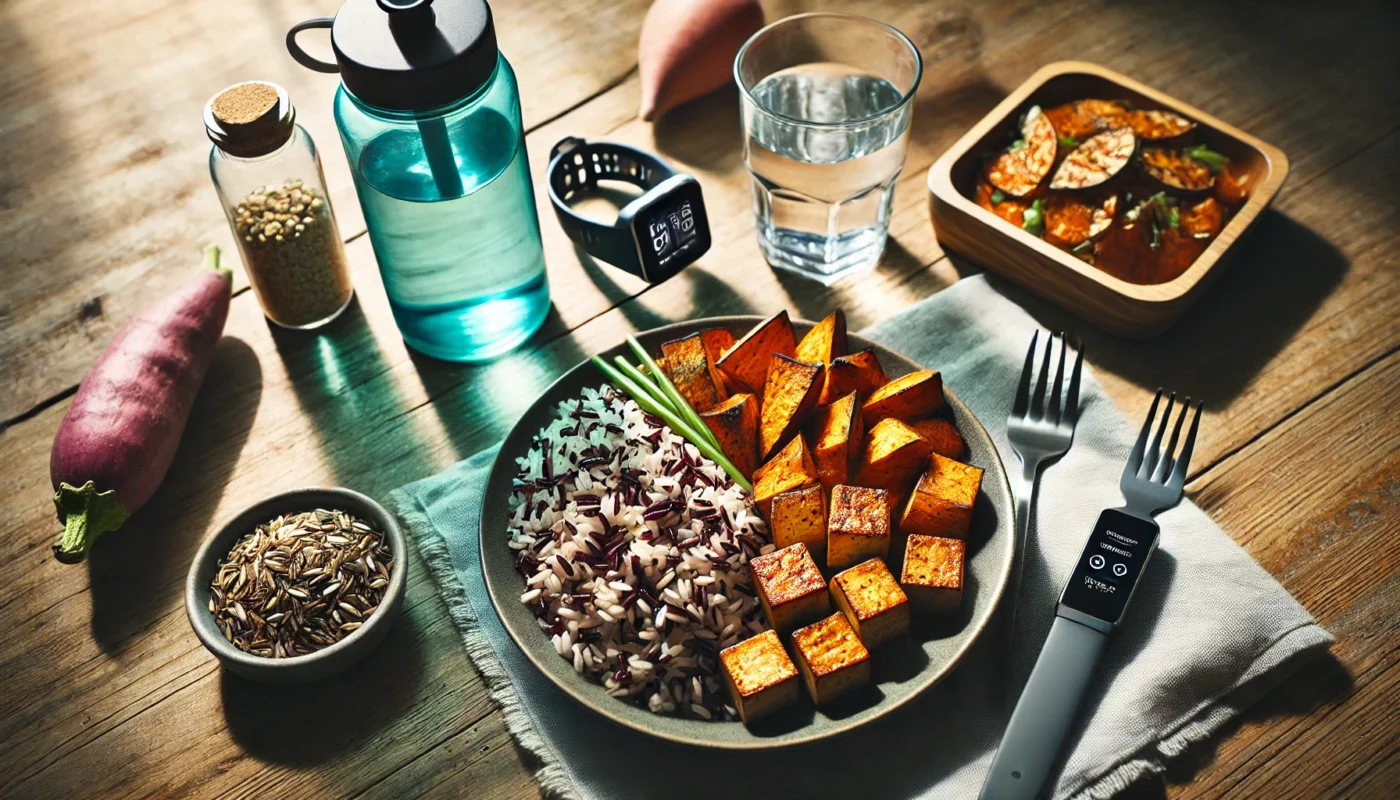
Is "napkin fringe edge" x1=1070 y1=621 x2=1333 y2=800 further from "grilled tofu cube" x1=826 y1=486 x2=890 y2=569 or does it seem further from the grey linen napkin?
"grilled tofu cube" x1=826 y1=486 x2=890 y2=569

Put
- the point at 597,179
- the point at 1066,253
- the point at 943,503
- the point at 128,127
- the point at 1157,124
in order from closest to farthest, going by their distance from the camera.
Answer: the point at 943,503 → the point at 1066,253 → the point at 1157,124 → the point at 597,179 → the point at 128,127

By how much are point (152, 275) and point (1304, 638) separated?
1721mm

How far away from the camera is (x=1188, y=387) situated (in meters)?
1.56

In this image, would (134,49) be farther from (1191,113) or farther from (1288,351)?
(1288,351)

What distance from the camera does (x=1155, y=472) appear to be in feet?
4.61

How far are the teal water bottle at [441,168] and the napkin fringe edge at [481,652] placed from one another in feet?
0.94

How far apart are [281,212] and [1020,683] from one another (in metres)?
1.15

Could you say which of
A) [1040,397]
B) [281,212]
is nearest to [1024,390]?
[1040,397]

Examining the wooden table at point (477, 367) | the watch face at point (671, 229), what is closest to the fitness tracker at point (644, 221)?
the watch face at point (671, 229)

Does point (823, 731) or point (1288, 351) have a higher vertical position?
point (823, 731)

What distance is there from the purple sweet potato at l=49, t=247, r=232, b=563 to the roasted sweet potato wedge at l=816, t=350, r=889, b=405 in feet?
2.89

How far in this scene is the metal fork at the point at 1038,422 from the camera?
1.42m

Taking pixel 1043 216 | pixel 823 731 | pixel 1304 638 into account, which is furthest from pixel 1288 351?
pixel 823 731

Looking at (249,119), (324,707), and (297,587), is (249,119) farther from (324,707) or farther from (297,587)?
(324,707)
